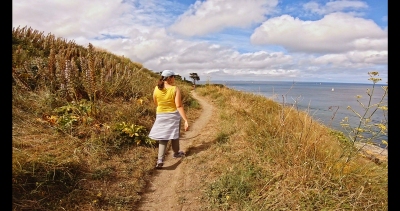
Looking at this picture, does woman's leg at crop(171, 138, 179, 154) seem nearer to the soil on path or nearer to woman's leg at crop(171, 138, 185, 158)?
woman's leg at crop(171, 138, 185, 158)

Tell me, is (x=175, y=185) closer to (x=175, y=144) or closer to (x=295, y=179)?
(x=175, y=144)

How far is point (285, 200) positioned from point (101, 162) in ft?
11.6

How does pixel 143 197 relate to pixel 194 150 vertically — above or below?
below

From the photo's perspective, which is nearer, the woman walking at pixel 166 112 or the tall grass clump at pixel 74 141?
the tall grass clump at pixel 74 141

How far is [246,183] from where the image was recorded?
4.19 metres

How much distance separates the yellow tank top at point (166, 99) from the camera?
5.51 meters

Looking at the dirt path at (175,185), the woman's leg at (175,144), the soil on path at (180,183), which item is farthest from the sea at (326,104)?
the woman's leg at (175,144)

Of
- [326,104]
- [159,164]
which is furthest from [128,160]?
[326,104]

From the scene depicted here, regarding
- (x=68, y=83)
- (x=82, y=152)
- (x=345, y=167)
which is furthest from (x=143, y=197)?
(x=68, y=83)

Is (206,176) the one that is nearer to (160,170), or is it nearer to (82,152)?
(160,170)

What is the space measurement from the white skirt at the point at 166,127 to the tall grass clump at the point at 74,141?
2.16 feet

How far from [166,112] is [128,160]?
1.36 m

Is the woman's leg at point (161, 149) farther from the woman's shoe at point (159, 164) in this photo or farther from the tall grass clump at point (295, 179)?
the tall grass clump at point (295, 179)

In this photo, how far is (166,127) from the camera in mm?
5539
